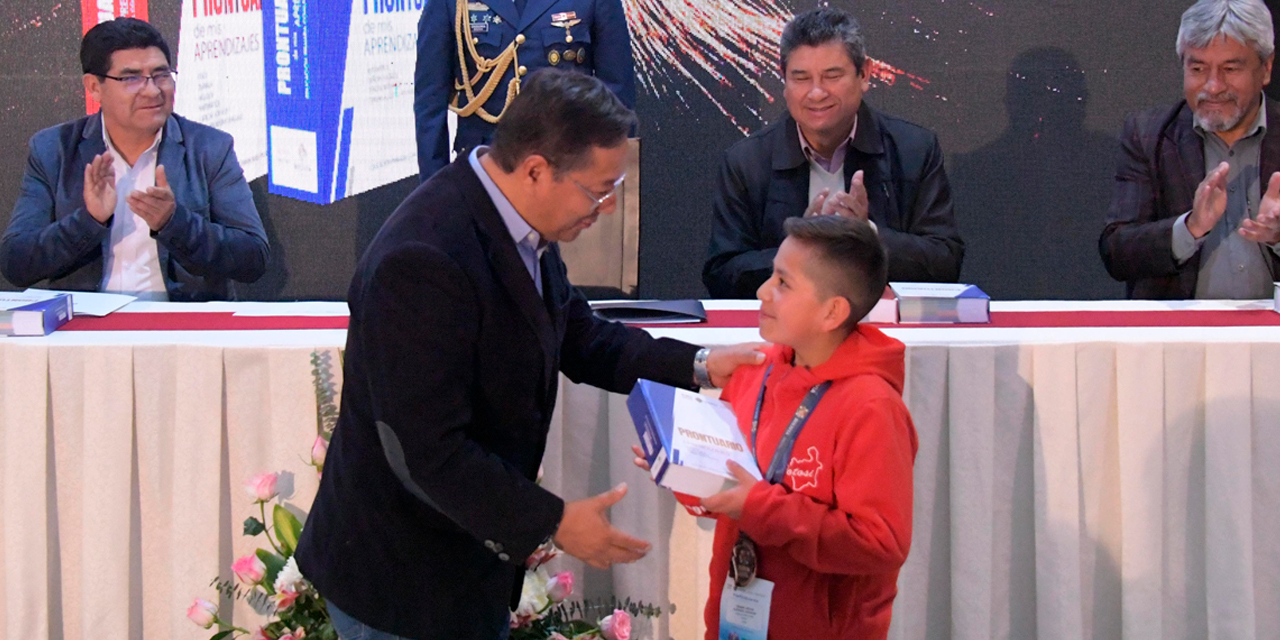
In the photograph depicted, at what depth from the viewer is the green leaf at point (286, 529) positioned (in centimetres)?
225

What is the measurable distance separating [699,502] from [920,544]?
0.83 meters

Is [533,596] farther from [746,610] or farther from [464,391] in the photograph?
[464,391]

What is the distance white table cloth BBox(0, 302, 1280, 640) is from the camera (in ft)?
7.84

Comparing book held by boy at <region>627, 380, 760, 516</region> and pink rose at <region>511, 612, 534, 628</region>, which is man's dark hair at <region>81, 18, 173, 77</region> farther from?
book held by boy at <region>627, 380, 760, 516</region>

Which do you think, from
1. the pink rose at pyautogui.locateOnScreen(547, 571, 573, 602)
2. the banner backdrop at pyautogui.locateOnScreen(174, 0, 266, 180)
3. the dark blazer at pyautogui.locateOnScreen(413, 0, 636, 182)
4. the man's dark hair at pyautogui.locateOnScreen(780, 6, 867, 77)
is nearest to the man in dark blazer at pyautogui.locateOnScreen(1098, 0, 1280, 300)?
the man's dark hair at pyautogui.locateOnScreen(780, 6, 867, 77)

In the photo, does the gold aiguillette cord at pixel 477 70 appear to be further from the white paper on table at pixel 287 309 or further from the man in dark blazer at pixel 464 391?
the man in dark blazer at pixel 464 391

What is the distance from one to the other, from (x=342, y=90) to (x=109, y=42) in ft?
5.51

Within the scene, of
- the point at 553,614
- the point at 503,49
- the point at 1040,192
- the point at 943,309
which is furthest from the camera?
the point at 1040,192

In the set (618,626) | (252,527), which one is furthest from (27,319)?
(618,626)

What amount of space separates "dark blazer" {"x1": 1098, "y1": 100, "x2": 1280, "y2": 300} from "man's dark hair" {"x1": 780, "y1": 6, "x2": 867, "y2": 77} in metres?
0.84

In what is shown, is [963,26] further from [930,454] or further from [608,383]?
[608,383]

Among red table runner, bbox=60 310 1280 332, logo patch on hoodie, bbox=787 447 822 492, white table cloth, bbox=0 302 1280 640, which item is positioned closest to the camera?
logo patch on hoodie, bbox=787 447 822 492

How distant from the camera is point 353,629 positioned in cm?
171

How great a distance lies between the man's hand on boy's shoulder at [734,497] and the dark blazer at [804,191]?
1717 millimetres
